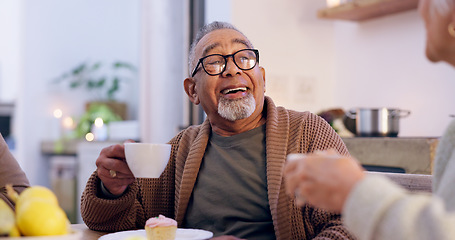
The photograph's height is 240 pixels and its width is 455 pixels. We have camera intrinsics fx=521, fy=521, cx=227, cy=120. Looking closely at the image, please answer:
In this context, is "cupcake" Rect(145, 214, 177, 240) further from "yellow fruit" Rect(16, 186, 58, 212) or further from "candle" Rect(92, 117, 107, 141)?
"candle" Rect(92, 117, 107, 141)

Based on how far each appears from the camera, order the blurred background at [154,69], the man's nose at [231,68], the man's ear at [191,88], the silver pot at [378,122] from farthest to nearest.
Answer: the blurred background at [154,69]
the silver pot at [378,122]
the man's ear at [191,88]
the man's nose at [231,68]

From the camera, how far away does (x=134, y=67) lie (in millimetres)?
5551

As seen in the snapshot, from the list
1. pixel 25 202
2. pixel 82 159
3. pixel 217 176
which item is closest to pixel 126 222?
pixel 217 176

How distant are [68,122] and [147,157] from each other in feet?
15.3

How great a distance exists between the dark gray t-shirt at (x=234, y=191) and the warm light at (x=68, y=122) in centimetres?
419

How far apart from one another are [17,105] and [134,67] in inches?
48.5

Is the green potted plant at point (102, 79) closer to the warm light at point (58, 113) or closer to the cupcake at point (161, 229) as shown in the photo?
the warm light at point (58, 113)

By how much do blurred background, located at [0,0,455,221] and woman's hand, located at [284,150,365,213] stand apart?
8.91ft

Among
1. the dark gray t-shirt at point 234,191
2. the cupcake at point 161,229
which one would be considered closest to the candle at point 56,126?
the dark gray t-shirt at point 234,191

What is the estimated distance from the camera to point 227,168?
146cm

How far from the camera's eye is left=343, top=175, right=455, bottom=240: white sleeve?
58 centimetres

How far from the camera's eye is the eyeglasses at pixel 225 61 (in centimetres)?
152

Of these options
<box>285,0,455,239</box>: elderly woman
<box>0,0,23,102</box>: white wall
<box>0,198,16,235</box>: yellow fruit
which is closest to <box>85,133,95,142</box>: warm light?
<box>0,0,23,102</box>: white wall

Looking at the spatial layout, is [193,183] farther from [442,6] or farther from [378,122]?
[378,122]
